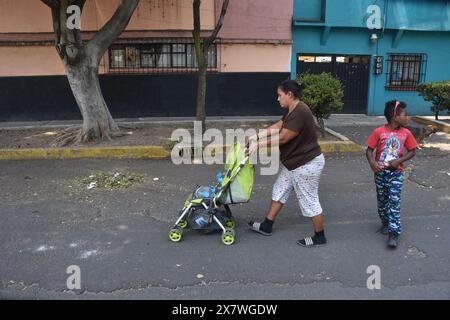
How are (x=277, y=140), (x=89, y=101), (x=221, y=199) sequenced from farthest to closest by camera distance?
1. (x=89, y=101)
2. (x=221, y=199)
3. (x=277, y=140)

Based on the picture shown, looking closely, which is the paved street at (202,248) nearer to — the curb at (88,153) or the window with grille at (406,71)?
the curb at (88,153)

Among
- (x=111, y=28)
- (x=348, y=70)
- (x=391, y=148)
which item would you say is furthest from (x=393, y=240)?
(x=348, y=70)

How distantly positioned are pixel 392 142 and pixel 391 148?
6 centimetres

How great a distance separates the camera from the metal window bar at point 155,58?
42.4 feet

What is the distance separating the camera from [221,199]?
15.7ft

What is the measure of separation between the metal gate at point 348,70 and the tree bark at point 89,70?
5.83 metres

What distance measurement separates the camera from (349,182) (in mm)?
7113

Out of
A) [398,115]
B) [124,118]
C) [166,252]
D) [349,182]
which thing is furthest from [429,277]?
[124,118]

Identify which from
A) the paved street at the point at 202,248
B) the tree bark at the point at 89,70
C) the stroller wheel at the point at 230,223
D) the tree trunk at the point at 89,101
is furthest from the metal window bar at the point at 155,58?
the stroller wheel at the point at 230,223

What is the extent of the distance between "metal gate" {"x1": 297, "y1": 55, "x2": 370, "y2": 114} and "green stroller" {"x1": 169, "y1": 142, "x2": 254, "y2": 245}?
934 centimetres

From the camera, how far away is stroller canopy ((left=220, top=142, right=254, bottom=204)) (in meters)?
4.63

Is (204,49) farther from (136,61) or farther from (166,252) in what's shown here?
(166,252)

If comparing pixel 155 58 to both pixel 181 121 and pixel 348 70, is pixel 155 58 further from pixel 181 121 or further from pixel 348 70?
pixel 348 70

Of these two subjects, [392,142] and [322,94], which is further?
[322,94]
